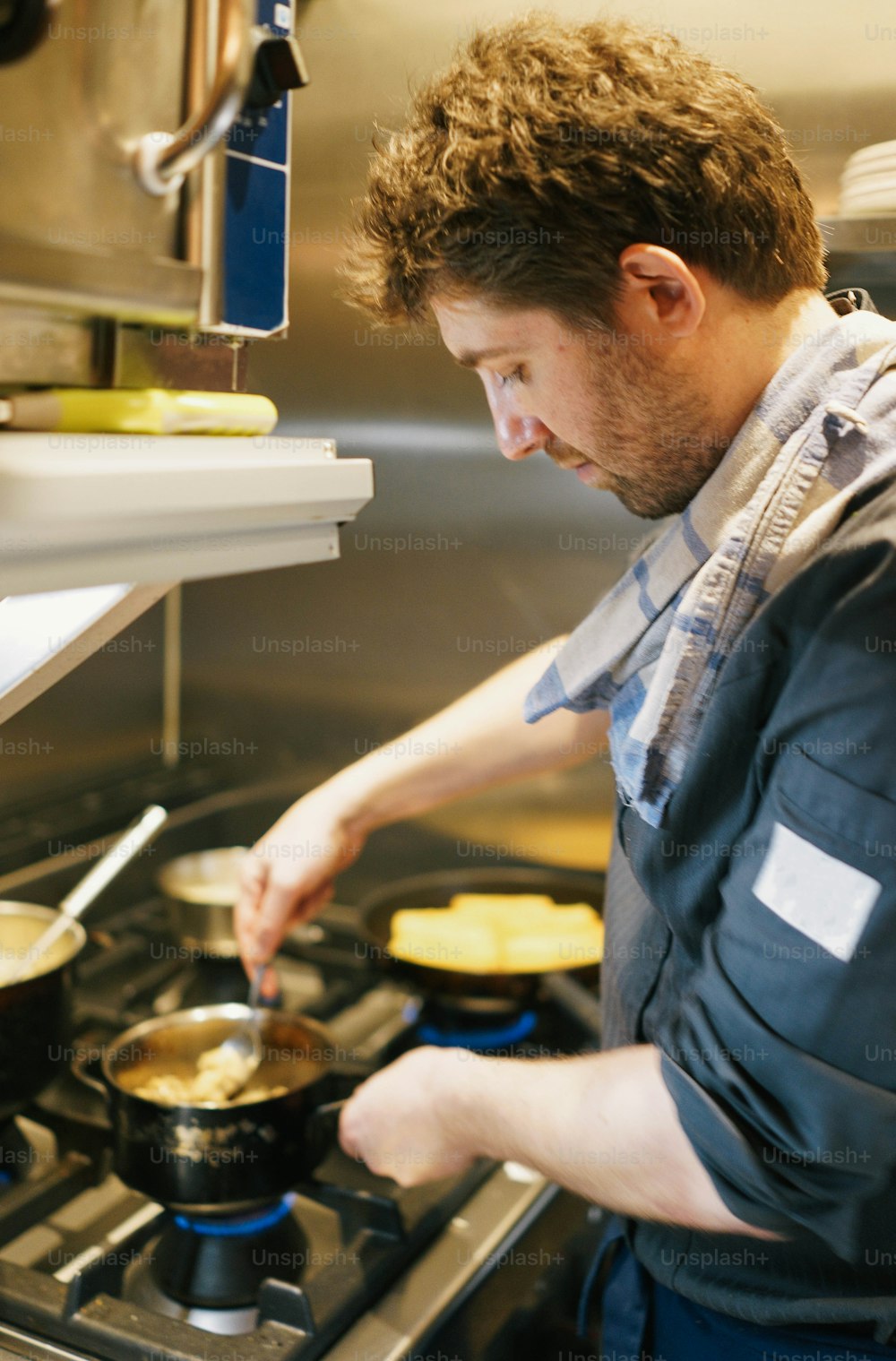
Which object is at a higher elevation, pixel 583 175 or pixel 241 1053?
pixel 583 175

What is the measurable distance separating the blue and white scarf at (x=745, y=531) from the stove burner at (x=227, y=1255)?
489 mm

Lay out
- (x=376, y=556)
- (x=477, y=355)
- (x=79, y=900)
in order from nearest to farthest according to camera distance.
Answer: (x=477, y=355), (x=79, y=900), (x=376, y=556)

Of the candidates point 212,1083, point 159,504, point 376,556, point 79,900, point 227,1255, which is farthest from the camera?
point 376,556

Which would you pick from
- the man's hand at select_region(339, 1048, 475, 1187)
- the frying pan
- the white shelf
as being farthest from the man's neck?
the frying pan

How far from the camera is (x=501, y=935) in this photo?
1.41 meters

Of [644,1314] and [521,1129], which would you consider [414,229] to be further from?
[644,1314]

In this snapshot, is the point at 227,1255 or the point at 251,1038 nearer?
the point at 227,1255

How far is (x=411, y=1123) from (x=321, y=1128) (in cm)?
15

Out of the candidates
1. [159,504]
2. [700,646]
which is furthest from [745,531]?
[159,504]

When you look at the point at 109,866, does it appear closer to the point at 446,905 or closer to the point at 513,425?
the point at 446,905

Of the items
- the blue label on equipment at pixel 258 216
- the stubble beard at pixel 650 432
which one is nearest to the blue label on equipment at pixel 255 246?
the blue label on equipment at pixel 258 216

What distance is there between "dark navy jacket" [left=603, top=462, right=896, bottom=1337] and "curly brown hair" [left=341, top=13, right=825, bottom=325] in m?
0.22

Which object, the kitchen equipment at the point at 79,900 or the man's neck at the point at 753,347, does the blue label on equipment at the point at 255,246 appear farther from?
the kitchen equipment at the point at 79,900

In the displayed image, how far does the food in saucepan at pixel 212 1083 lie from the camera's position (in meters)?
1.10
